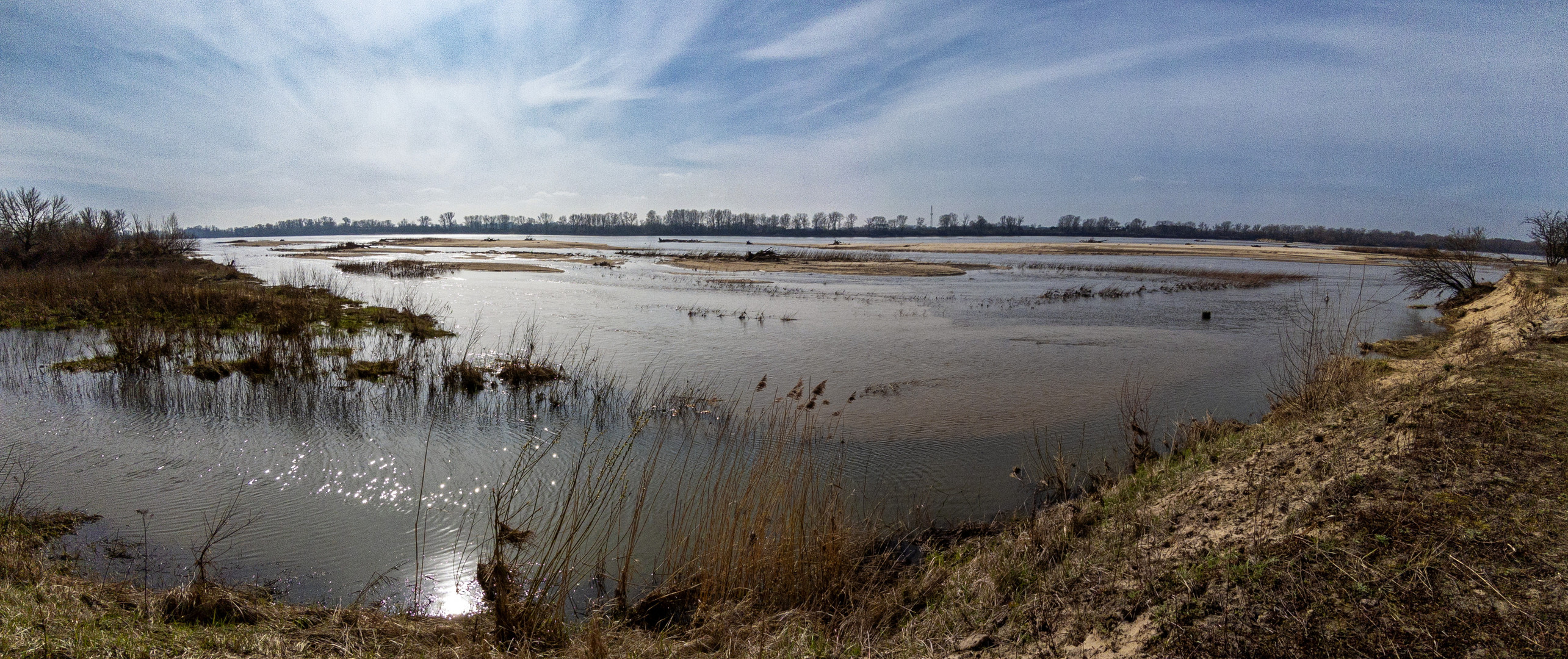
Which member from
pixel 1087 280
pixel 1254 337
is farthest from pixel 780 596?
pixel 1087 280

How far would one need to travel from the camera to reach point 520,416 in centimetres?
1030

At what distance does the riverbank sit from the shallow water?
50.6 inches

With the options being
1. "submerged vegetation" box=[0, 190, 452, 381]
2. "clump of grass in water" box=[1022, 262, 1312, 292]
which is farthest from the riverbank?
"clump of grass in water" box=[1022, 262, 1312, 292]

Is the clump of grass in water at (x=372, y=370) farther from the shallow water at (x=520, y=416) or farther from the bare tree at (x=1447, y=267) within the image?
the bare tree at (x=1447, y=267)

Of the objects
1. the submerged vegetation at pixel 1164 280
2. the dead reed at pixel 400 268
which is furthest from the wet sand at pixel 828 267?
the dead reed at pixel 400 268

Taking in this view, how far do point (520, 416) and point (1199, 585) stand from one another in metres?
9.48

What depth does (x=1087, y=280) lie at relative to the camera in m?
42.7

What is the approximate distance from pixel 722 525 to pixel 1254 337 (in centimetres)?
2054

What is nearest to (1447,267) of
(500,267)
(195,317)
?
(195,317)

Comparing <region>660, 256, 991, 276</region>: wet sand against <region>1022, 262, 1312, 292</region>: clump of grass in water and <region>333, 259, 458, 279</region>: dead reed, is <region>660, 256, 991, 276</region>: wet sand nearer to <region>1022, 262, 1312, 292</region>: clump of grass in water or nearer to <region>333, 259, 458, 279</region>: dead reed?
<region>1022, 262, 1312, 292</region>: clump of grass in water

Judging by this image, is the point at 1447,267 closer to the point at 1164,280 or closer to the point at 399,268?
the point at 1164,280

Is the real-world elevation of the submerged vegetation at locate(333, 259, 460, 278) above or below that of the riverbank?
above

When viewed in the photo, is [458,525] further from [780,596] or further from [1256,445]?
[1256,445]

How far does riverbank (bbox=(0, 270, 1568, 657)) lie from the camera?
3008 mm
